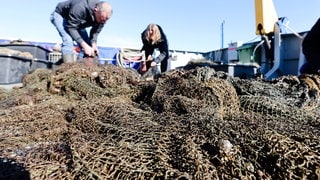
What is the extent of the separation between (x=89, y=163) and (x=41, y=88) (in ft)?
7.85

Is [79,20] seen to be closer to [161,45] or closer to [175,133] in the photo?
[161,45]

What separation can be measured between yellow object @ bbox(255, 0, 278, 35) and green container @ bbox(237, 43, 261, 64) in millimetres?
599

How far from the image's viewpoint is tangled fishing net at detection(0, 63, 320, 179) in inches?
55.5

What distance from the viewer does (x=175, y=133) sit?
1.74 meters

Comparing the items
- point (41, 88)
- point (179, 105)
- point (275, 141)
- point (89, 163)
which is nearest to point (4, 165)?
point (89, 163)

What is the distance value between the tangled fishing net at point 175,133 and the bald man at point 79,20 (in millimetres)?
2082

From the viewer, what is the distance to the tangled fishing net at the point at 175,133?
4.62 feet

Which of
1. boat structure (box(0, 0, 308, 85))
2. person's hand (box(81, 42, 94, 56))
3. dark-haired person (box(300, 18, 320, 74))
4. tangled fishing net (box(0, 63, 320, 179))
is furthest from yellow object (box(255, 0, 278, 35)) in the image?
tangled fishing net (box(0, 63, 320, 179))

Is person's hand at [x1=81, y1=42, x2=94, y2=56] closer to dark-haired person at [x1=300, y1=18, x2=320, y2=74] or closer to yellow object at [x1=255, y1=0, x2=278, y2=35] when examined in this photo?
dark-haired person at [x1=300, y1=18, x2=320, y2=74]

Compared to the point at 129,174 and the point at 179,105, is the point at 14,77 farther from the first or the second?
the point at 129,174

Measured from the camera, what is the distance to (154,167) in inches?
56.9

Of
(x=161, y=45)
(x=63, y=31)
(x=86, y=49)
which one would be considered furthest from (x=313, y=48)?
(x=63, y=31)

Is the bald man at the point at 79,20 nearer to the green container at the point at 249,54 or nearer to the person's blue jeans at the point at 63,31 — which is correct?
the person's blue jeans at the point at 63,31

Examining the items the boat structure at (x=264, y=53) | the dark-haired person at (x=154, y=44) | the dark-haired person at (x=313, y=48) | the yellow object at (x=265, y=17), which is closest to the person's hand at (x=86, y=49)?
the boat structure at (x=264, y=53)
